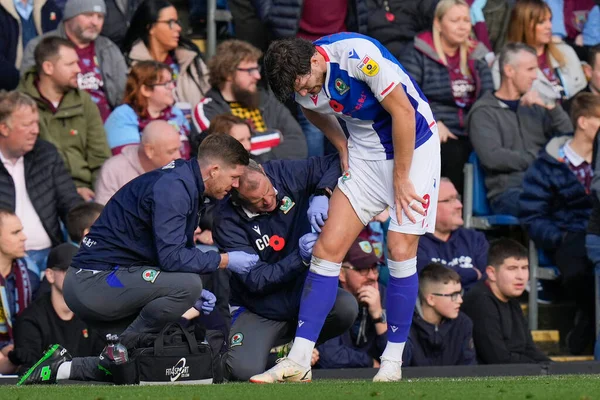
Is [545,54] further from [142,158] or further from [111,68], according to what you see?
[142,158]

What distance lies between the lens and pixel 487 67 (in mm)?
12312

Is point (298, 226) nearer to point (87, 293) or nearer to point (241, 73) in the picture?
point (87, 293)

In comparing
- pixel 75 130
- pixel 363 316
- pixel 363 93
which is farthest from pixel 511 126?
pixel 363 93

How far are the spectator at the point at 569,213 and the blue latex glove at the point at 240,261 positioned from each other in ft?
12.2

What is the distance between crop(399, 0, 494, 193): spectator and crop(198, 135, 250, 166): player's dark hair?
440cm

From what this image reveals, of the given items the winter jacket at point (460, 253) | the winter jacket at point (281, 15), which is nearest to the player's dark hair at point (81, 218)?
the winter jacket at point (460, 253)

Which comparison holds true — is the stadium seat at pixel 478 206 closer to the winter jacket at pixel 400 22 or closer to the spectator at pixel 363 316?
the winter jacket at pixel 400 22

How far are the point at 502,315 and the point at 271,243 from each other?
2478 millimetres

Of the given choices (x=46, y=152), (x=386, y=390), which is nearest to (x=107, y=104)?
(x=46, y=152)

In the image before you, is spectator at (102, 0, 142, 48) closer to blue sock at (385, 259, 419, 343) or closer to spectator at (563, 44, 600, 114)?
spectator at (563, 44, 600, 114)

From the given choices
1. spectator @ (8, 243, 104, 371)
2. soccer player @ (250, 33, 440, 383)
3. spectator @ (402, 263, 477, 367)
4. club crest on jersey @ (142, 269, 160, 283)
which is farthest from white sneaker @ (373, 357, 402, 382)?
spectator @ (8, 243, 104, 371)

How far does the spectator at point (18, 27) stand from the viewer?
10797 mm

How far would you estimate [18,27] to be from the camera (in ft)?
37.1

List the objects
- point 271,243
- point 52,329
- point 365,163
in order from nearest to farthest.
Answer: point 365,163, point 271,243, point 52,329
